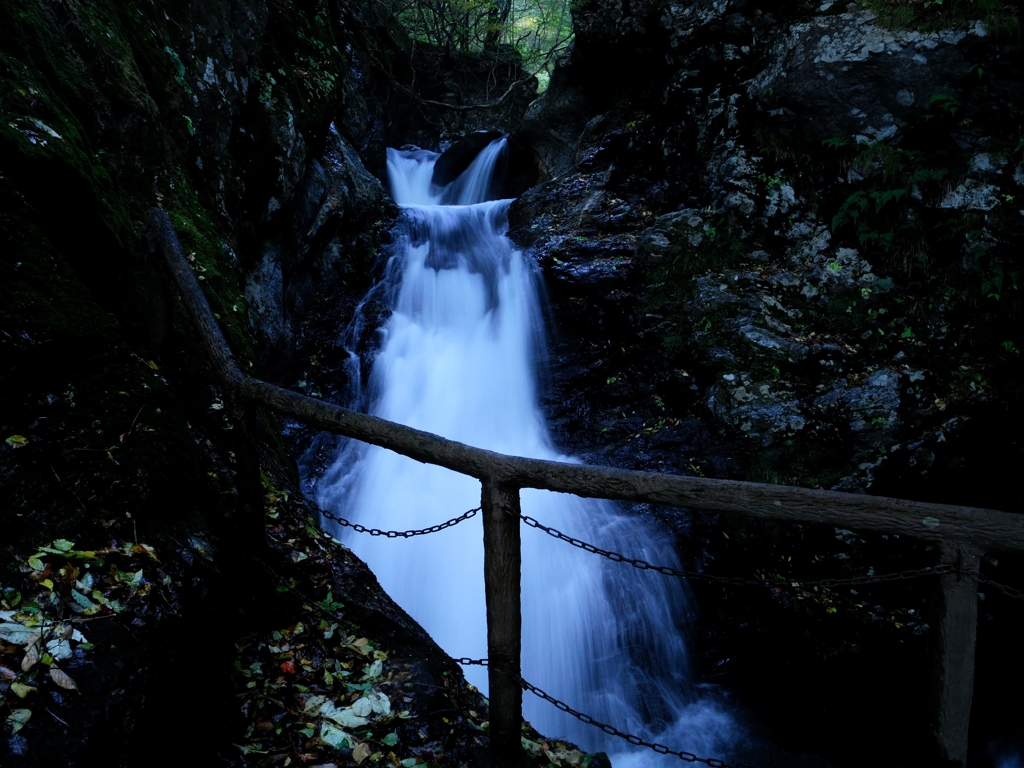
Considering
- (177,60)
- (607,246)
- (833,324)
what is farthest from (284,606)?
(607,246)

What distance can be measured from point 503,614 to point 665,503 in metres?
0.98

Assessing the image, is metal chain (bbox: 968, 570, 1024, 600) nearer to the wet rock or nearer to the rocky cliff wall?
the rocky cliff wall

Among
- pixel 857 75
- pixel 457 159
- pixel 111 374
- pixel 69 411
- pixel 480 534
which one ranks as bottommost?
pixel 69 411

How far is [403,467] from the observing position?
8.20 meters

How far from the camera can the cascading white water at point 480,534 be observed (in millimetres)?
5836

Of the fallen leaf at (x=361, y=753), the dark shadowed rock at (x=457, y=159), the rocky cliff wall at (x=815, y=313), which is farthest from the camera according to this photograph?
the dark shadowed rock at (x=457, y=159)

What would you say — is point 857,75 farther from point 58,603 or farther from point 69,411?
point 58,603

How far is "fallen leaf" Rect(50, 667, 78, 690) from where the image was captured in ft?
7.00

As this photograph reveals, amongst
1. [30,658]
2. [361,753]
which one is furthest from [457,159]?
[30,658]

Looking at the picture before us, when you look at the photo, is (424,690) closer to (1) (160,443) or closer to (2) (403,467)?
(1) (160,443)

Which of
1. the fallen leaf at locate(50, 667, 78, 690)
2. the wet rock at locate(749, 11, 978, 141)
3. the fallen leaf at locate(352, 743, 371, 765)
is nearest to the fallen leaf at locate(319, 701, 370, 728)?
the fallen leaf at locate(352, 743, 371, 765)

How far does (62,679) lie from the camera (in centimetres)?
215

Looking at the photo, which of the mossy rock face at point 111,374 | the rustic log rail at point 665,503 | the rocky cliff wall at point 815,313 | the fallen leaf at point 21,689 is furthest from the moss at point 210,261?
the rocky cliff wall at point 815,313

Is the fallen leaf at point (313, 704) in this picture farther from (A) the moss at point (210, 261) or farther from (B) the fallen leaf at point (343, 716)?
(A) the moss at point (210, 261)
